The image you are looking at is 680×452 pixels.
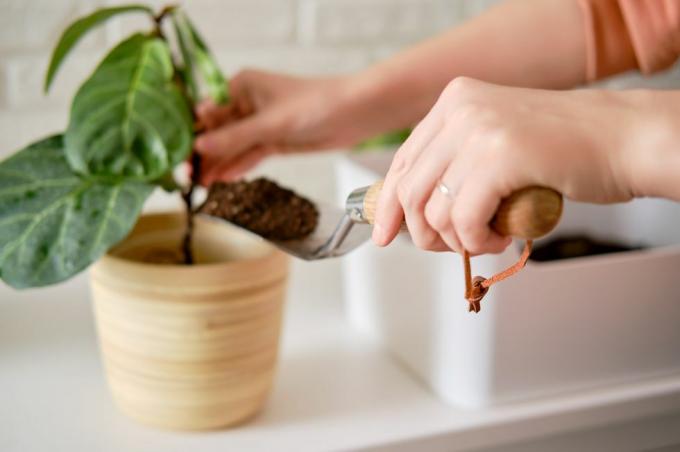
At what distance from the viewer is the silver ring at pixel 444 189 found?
1.40 ft

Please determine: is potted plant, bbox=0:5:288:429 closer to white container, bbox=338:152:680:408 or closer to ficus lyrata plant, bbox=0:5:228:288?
ficus lyrata plant, bbox=0:5:228:288

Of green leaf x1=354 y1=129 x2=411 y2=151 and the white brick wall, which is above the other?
the white brick wall

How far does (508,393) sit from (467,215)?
336 mm

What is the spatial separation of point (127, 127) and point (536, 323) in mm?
347

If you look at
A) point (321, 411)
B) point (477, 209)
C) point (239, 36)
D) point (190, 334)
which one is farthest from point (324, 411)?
point (239, 36)

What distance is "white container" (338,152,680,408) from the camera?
682mm

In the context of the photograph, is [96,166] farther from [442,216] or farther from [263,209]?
[442,216]

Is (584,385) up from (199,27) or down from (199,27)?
down

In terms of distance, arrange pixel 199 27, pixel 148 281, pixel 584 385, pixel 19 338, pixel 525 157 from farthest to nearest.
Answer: pixel 199 27, pixel 19 338, pixel 584 385, pixel 148 281, pixel 525 157

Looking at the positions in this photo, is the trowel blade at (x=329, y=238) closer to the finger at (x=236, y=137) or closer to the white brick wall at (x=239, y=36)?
the finger at (x=236, y=137)

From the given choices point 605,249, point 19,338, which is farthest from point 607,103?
point 19,338

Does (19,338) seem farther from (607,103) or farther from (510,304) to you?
(607,103)

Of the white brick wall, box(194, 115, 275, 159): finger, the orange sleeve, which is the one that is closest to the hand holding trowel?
box(194, 115, 275, 159): finger

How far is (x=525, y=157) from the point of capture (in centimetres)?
41
